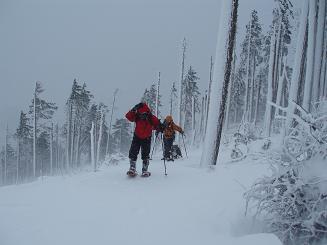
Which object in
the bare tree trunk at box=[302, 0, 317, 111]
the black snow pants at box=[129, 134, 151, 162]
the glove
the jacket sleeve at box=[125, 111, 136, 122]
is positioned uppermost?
the bare tree trunk at box=[302, 0, 317, 111]

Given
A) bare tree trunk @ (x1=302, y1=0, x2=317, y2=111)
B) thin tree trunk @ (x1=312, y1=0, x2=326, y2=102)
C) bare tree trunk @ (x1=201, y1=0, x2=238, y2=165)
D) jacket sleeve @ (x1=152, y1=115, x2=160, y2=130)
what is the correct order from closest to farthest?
1. jacket sleeve @ (x1=152, y1=115, x2=160, y2=130)
2. bare tree trunk @ (x1=201, y1=0, x2=238, y2=165)
3. bare tree trunk @ (x1=302, y1=0, x2=317, y2=111)
4. thin tree trunk @ (x1=312, y1=0, x2=326, y2=102)

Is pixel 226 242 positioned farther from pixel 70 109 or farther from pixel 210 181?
pixel 70 109

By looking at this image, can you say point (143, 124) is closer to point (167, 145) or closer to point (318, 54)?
point (167, 145)

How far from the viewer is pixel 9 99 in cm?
17275

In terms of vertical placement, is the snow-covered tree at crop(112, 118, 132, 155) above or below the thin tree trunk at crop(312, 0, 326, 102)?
below

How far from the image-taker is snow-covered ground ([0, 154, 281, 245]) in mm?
3988

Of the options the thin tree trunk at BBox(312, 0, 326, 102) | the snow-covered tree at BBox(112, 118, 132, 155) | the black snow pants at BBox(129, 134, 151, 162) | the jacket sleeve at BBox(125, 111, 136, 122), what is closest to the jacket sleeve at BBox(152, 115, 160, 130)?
the black snow pants at BBox(129, 134, 151, 162)

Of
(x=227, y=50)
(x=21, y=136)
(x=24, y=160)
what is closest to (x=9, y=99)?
(x=24, y=160)

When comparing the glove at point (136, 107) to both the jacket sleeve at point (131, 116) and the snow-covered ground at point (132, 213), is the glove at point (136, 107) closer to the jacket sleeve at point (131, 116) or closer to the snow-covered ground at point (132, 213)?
the jacket sleeve at point (131, 116)

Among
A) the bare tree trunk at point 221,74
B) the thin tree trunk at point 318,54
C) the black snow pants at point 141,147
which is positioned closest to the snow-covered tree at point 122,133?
the thin tree trunk at point 318,54

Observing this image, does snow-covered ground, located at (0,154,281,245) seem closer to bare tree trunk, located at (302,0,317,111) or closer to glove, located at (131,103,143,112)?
glove, located at (131,103,143,112)

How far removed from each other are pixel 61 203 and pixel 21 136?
44.5 meters

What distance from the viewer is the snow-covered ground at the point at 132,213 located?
3988mm

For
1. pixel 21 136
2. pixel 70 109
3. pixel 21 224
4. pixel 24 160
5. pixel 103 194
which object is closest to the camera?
pixel 21 224
